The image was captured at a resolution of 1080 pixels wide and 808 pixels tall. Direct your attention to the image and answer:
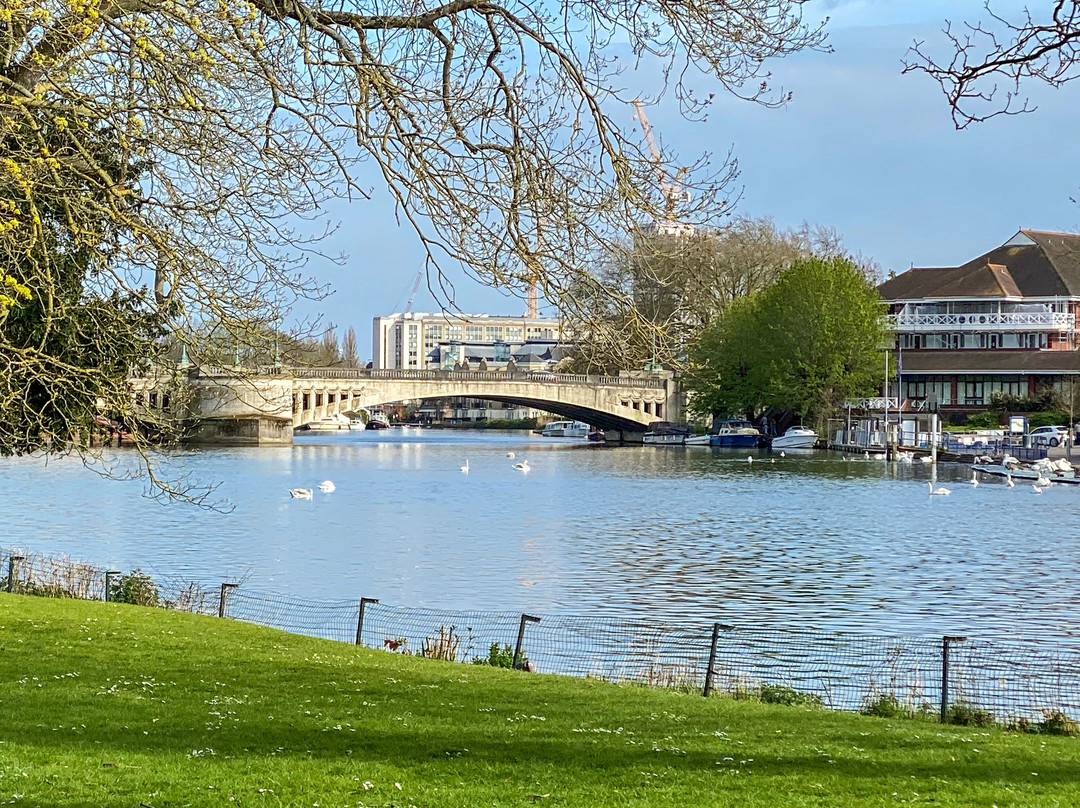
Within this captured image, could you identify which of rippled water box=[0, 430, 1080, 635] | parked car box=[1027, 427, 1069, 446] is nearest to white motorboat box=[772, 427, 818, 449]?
parked car box=[1027, 427, 1069, 446]

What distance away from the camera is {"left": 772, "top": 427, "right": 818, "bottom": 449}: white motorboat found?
85.1m

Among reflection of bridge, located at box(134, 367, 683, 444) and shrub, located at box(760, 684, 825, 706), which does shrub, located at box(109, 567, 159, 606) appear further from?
reflection of bridge, located at box(134, 367, 683, 444)

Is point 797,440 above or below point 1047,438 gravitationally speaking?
below

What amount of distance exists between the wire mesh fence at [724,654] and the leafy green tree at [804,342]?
186 ft

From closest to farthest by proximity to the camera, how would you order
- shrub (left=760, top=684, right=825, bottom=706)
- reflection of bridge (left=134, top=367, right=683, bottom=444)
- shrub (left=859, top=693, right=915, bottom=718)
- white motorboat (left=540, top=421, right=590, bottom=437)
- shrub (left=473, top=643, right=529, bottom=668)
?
shrub (left=859, top=693, right=915, bottom=718)
shrub (left=760, top=684, right=825, bottom=706)
shrub (left=473, top=643, right=529, bottom=668)
reflection of bridge (left=134, top=367, right=683, bottom=444)
white motorboat (left=540, top=421, right=590, bottom=437)

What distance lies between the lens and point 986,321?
9675 centimetres

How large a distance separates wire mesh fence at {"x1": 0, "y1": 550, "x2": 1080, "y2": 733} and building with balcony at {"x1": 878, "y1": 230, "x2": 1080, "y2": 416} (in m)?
76.1

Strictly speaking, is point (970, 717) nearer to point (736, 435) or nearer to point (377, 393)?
point (377, 393)

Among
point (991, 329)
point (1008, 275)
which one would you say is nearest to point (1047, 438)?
point (991, 329)

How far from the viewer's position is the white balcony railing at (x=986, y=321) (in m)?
93.9

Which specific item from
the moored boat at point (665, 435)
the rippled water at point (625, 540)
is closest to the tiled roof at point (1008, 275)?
the moored boat at point (665, 435)

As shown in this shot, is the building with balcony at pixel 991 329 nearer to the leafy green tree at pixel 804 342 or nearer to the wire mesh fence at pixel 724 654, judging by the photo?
the leafy green tree at pixel 804 342

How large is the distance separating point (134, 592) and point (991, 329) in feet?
279

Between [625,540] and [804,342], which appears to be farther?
[804,342]
